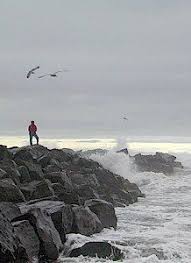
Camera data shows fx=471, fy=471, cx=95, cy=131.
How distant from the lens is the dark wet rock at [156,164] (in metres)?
40.8

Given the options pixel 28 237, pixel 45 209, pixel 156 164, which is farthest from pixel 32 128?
pixel 156 164

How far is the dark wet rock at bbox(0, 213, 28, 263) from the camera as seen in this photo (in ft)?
27.8

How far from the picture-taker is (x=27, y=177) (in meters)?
16.2

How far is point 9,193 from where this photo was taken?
12.7 metres

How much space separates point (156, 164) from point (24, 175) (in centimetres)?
2725

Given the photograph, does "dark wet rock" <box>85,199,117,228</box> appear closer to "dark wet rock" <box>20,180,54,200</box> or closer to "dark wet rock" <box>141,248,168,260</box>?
"dark wet rock" <box>20,180,54,200</box>

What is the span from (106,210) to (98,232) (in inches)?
44.5

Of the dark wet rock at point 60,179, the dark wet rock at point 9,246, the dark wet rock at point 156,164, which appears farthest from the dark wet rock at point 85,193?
the dark wet rock at point 156,164

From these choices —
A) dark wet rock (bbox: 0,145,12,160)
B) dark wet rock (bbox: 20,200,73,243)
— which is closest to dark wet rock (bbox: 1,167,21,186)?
dark wet rock (bbox: 0,145,12,160)

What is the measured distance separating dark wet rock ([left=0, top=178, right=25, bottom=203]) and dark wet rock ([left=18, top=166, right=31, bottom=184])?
281 centimetres

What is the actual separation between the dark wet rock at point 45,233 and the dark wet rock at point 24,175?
5.38 metres

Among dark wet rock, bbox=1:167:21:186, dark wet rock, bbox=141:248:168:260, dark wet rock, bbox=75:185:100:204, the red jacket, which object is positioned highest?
the red jacket

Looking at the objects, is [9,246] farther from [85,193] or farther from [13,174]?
[85,193]

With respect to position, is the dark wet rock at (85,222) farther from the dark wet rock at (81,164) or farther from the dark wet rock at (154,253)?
the dark wet rock at (81,164)
